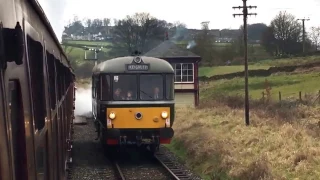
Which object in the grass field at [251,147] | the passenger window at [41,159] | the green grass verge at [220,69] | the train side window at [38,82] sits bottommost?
the grass field at [251,147]

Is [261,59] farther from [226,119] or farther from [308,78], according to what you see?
[226,119]

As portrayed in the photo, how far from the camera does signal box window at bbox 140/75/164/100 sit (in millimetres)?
13922

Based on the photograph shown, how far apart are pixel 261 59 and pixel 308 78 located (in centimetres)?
2427

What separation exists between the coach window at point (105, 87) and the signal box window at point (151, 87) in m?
0.82

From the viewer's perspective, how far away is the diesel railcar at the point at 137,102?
13.9m

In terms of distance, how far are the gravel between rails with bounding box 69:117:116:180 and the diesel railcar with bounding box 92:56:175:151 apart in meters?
0.84

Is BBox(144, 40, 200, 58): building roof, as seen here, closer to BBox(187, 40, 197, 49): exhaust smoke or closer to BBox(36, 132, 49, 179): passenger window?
BBox(187, 40, 197, 49): exhaust smoke

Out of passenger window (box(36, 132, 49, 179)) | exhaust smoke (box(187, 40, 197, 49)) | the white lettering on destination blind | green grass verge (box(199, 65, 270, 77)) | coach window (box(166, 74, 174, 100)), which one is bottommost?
green grass verge (box(199, 65, 270, 77))

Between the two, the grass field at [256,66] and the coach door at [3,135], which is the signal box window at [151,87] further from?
the grass field at [256,66]

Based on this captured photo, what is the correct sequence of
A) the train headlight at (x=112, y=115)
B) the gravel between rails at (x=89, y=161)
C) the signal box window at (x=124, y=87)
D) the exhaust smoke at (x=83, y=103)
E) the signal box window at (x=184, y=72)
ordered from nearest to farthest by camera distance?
the gravel between rails at (x=89, y=161)
the train headlight at (x=112, y=115)
the signal box window at (x=124, y=87)
the exhaust smoke at (x=83, y=103)
the signal box window at (x=184, y=72)

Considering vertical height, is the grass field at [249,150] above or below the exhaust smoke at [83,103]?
above

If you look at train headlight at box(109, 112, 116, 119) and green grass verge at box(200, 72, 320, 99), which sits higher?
train headlight at box(109, 112, 116, 119)

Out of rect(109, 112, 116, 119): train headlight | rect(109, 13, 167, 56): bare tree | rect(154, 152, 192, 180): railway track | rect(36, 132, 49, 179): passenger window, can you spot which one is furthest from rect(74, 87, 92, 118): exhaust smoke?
rect(36, 132, 49, 179): passenger window

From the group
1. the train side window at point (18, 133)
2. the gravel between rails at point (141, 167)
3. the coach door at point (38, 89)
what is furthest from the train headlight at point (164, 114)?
the train side window at point (18, 133)
